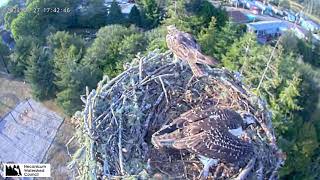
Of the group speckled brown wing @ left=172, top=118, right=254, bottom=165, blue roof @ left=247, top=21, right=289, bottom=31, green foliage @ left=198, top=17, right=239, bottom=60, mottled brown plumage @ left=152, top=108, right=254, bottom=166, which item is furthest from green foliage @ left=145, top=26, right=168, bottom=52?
blue roof @ left=247, top=21, right=289, bottom=31

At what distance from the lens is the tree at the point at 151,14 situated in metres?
18.1

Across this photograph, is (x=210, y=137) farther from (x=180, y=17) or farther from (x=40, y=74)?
(x=180, y=17)

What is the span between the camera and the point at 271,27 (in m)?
22.6

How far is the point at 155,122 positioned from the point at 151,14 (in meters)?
11.1

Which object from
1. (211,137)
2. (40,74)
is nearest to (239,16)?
(40,74)

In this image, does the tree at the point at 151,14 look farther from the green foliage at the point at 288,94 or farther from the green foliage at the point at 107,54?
the green foliage at the point at 288,94

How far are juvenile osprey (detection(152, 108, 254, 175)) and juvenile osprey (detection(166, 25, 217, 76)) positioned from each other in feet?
2.91

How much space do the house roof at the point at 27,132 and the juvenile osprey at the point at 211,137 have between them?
21.4 ft

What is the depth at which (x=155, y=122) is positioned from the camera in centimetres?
767

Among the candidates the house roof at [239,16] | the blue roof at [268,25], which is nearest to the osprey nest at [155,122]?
the blue roof at [268,25]

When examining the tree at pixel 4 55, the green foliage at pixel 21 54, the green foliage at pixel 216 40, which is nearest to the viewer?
the green foliage at pixel 216 40

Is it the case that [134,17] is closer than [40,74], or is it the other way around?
[40,74]

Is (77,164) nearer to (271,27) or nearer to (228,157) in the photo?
(228,157)

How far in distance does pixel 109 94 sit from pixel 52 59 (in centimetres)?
673
